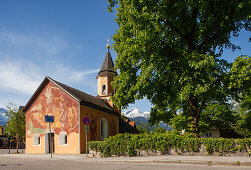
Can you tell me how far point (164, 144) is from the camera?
46.2 ft

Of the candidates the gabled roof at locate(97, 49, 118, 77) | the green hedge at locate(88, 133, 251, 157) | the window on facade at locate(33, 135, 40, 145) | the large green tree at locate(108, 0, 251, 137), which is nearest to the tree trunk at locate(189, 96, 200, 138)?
the large green tree at locate(108, 0, 251, 137)

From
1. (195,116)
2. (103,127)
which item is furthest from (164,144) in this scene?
(103,127)

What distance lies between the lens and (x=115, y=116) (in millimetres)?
31484

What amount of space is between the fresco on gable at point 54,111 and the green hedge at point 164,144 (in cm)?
612

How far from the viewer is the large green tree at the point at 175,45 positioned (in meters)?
13.7

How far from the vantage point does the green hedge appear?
1269cm

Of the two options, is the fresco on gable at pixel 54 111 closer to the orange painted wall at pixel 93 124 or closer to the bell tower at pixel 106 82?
the orange painted wall at pixel 93 124

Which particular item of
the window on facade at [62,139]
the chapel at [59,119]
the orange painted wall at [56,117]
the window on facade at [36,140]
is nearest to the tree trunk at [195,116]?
the chapel at [59,119]

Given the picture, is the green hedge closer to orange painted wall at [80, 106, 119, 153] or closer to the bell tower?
orange painted wall at [80, 106, 119, 153]

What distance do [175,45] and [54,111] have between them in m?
14.3

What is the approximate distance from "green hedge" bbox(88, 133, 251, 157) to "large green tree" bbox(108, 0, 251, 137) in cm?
226

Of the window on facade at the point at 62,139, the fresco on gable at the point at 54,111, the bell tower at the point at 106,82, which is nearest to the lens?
the fresco on gable at the point at 54,111

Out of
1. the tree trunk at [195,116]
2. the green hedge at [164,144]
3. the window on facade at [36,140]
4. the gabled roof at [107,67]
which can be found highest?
the gabled roof at [107,67]

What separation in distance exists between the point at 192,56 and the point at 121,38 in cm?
532
